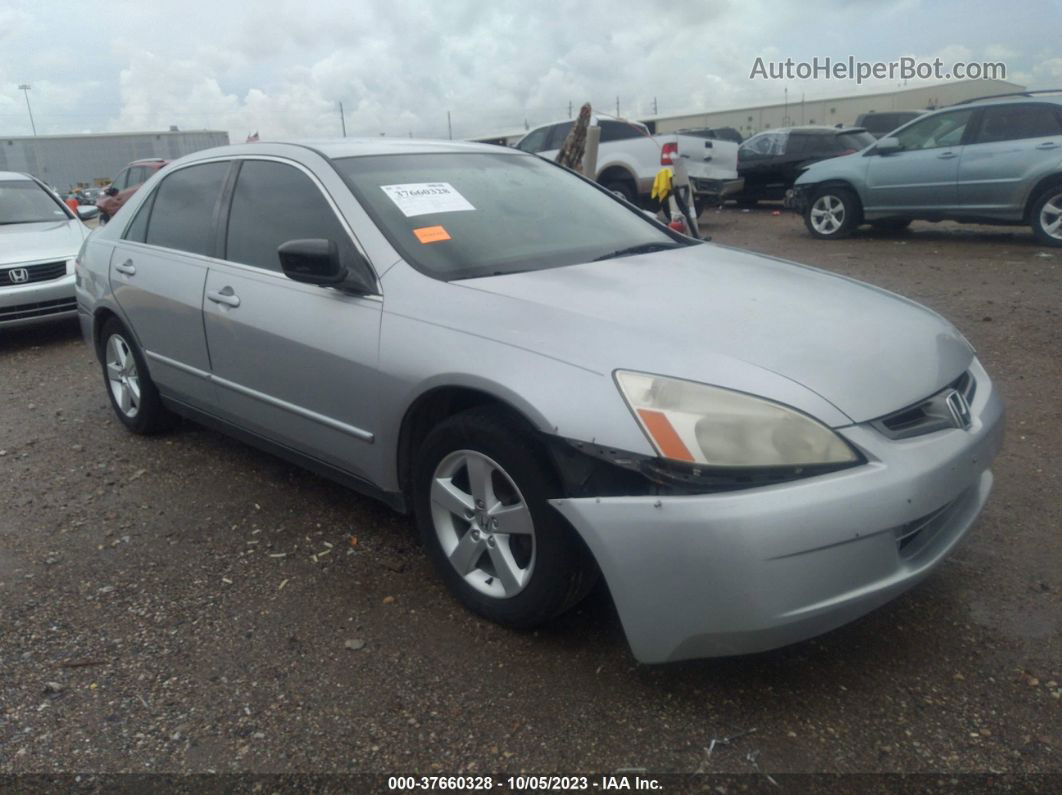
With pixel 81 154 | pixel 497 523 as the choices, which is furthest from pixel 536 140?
pixel 81 154

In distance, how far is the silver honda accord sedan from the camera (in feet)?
7.12

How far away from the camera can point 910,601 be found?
9.37 ft

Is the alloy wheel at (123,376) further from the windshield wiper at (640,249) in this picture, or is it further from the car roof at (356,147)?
the windshield wiper at (640,249)

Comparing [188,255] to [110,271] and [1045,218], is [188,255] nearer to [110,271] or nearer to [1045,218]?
[110,271]

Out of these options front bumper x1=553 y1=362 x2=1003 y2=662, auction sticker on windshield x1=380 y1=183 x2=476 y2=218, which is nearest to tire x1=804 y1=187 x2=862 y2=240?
auction sticker on windshield x1=380 y1=183 x2=476 y2=218

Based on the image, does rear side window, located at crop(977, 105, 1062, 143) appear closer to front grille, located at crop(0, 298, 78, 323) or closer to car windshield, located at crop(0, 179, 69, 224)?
front grille, located at crop(0, 298, 78, 323)

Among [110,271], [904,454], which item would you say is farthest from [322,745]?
[110,271]

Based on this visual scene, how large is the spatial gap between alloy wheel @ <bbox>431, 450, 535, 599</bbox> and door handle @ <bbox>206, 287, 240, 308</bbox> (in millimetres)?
1340

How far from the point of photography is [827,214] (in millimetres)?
11367

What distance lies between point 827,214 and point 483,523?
994 cm

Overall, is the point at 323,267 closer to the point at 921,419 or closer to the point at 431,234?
the point at 431,234

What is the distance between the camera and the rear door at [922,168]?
32.7ft

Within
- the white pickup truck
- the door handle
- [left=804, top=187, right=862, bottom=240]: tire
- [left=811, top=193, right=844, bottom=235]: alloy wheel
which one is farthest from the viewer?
the white pickup truck

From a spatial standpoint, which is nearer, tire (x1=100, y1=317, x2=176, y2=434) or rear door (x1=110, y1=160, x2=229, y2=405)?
rear door (x1=110, y1=160, x2=229, y2=405)
